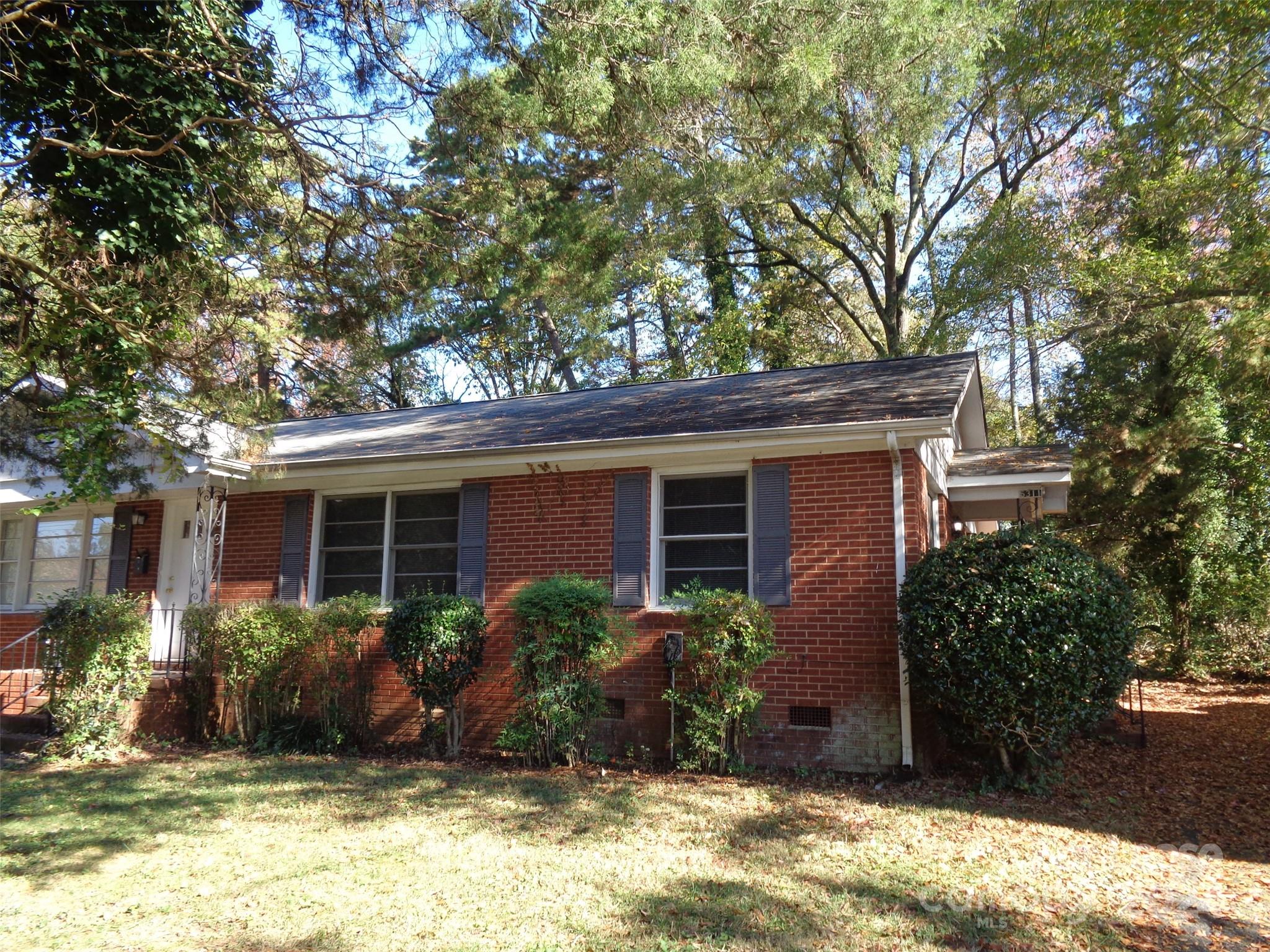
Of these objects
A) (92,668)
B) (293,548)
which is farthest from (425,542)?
(92,668)

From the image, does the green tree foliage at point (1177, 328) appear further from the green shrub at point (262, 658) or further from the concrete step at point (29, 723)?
the concrete step at point (29, 723)

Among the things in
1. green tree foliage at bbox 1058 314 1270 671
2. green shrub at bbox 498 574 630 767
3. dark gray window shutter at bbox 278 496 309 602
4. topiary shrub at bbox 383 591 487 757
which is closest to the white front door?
dark gray window shutter at bbox 278 496 309 602

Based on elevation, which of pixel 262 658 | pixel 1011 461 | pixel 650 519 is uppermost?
pixel 1011 461

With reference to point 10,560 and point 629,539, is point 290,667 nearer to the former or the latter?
point 629,539

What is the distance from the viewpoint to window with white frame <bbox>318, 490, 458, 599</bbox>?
9.95 m

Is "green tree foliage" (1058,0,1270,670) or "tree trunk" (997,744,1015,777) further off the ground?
"green tree foliage" (1058,0,1270,670)

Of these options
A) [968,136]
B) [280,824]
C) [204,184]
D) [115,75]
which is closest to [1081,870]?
[280,824]

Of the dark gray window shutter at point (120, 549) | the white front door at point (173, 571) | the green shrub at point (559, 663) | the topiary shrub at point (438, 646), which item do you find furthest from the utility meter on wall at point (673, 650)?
the dark gray window shutter at point (120, 549)

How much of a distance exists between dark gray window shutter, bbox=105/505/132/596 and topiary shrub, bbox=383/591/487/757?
212 inches

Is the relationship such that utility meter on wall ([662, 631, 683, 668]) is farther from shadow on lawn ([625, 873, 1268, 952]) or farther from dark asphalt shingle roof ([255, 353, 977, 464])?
shadow on lawn ([625, 873, 1268, 952])

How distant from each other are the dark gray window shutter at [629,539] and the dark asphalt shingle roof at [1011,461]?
3734 millimetres

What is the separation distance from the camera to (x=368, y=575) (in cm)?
1020

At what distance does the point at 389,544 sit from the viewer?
1011 cm

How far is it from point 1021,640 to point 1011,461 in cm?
392
